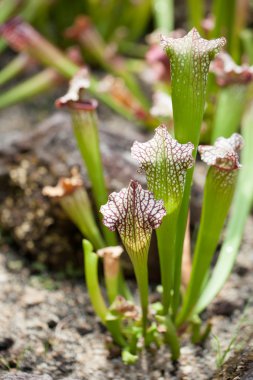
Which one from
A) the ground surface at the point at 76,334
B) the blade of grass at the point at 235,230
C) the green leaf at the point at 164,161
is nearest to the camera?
the green leaf at the point at 164,161

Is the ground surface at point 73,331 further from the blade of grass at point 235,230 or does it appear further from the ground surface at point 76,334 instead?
the blade of grass at point 235,230

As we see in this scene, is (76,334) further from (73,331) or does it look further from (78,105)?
(78,105)

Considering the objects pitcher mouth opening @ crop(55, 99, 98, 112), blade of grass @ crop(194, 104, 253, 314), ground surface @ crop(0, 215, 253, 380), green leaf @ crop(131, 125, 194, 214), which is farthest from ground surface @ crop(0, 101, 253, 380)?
pitcher mouth opening @ crop(55, 99, 98, 112)

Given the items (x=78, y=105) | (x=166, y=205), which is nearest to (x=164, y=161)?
(x=166, y=205)

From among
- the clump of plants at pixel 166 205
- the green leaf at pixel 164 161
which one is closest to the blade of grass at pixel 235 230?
the clump of plants at pixel 166 205

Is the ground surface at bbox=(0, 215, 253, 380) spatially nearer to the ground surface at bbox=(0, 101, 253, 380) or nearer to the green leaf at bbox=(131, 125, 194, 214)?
the ground surface at bbox=(0, 101, 253, 380)
